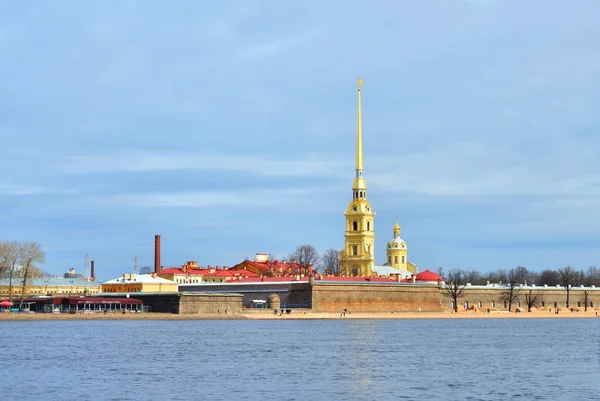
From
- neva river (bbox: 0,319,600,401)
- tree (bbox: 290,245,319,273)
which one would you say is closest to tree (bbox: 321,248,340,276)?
tree (bbox: 290,245,319,273)

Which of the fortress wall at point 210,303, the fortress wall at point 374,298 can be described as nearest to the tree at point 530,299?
the fortress wall at point 374,298

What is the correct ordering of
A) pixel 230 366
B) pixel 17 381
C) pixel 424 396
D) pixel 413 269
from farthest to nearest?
pixel 413 269, pixel 230 366, pixel 17 381, pixel 424 396

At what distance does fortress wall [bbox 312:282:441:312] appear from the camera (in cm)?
11612

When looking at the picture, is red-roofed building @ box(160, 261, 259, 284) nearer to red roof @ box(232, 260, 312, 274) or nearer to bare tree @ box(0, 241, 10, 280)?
red roof @ box(232, 260, 312, 274)

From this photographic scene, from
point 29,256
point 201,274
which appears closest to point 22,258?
point 29,256

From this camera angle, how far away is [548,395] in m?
37.3

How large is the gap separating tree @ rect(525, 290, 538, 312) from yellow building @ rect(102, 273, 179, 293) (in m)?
47.6

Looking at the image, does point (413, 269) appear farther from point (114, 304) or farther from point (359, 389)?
point (359, 389)

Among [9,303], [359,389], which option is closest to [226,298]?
[9,303]

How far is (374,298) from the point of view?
122 meters

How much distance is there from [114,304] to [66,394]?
74394 millimetres

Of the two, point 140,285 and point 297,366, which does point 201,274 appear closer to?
point 140,285

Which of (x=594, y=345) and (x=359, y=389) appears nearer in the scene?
(x=359, y=389)

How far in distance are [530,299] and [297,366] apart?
102381 mm
